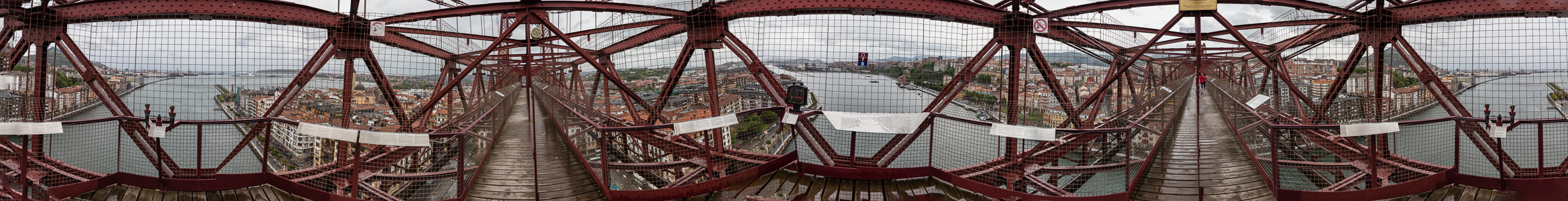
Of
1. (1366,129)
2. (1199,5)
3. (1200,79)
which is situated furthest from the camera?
(1200,79)

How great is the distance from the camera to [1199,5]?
7.08m

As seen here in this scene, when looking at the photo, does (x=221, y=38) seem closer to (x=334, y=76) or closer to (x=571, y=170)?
(x=334, y=76)

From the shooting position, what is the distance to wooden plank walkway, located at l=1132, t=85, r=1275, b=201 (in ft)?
24.0

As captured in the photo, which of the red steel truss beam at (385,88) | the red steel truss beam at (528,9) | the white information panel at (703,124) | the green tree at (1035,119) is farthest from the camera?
the red steel truss beam at (385,88)

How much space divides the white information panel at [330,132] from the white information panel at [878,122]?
410cm

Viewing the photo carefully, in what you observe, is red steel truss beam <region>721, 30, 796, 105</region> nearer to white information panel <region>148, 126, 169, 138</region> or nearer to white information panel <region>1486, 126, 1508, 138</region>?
white information panel <region>148, 126, 169, 138</region>

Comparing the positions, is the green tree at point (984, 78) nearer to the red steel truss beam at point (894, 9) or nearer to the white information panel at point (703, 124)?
the red steel truss beam at point (894, 9)

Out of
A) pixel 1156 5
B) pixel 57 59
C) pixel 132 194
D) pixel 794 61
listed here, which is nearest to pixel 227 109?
pixel 57 59

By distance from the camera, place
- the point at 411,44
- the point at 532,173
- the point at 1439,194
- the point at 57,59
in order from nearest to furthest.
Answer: the point at 1439,194 < the point at 532,173 < the point at 57,59 < the point at 411,44

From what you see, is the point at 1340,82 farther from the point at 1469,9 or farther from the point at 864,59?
the point at 864,59

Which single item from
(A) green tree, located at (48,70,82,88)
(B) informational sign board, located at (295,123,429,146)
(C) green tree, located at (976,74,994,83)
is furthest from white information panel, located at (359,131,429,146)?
(A) green tree, located at (48,70,82,88)

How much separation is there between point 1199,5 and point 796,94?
12.3 ft

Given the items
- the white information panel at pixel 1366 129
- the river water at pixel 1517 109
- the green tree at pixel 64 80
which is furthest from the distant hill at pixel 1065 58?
the green tree at pixel 64 80

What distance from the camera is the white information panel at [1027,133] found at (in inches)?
260
